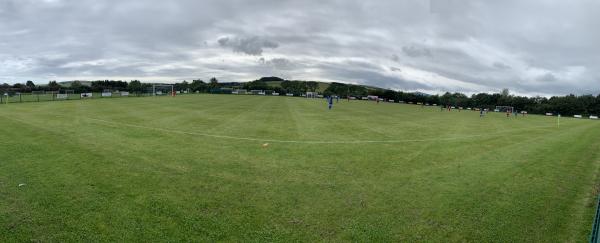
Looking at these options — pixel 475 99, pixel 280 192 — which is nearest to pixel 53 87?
pixel 280 192

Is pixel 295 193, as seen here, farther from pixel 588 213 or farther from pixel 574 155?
pixel 574 155

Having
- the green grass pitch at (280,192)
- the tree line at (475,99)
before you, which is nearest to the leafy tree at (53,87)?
the tree line at (475,99)

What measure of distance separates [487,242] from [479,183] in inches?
165

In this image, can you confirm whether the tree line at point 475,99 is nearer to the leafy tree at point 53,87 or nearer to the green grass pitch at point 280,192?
the leafy tree at point 53,87

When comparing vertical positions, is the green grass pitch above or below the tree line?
below

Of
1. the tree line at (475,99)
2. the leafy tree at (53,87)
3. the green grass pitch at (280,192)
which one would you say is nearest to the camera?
the green grass pitch at (280,192)

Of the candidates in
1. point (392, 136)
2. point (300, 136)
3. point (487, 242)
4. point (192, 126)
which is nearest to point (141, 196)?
point (487, 242)

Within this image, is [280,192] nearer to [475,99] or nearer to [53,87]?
[53,87]

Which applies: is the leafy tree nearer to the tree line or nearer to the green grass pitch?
the tree line

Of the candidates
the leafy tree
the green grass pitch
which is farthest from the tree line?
the green grass pitch

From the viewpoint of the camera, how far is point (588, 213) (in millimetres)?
8133

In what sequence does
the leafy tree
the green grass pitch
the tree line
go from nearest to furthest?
the green grass pitch → the leafy tree → the tree line

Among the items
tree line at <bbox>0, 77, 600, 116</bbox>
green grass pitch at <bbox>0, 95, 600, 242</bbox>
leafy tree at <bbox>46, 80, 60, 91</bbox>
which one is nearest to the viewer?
green grass pitch at <bbox>0, 95, 600, 242</bbox>

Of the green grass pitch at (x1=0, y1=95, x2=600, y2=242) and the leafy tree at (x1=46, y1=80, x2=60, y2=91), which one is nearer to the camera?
the green grass pitch at (x1=0, y1=95, x2=600, y2=242)
